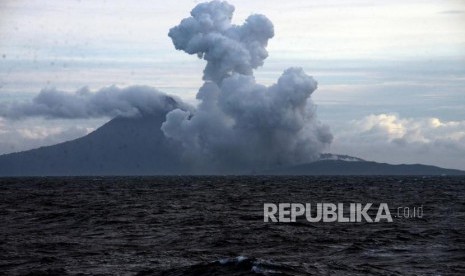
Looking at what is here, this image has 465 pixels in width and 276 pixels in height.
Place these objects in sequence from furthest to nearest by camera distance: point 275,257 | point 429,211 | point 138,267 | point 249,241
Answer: point 429,211, point 249,241, point 275,257, point 138,267

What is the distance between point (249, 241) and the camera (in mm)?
33750

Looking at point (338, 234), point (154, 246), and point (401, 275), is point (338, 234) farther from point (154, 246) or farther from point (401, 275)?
point (401, 275)

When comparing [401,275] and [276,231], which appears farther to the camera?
[276,231]

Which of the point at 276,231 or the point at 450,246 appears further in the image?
the point at 276,231

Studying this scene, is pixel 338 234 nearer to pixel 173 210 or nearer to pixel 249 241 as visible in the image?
pixel 249 241

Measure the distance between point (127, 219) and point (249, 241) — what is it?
53.0 feet

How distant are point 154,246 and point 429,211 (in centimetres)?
3005

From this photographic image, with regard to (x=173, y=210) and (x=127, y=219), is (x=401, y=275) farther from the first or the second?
(x=173, y=210)

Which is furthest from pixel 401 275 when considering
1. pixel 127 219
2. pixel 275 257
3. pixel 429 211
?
pixel 429 211

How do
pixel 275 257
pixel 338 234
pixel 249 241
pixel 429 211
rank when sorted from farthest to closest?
1. pixel 429 211
2. pixel 338 234
3. pixel 249 241
4. pixel 275 257

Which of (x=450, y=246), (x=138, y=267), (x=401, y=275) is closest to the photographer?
(x=401, y=275)

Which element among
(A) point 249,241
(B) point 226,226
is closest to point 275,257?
(A) point 249,241

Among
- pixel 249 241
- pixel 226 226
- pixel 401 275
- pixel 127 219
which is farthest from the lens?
pixel 127 219

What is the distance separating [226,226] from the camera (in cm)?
4156
